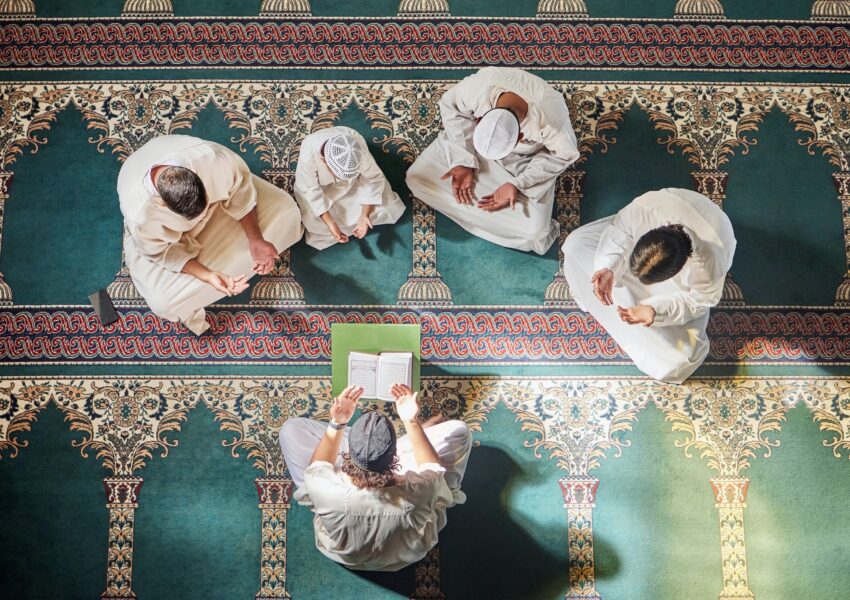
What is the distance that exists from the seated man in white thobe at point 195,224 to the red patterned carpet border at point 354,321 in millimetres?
172

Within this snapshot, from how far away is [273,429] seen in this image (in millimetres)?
3477

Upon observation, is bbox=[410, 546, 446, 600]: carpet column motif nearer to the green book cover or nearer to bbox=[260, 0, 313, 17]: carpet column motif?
the green book cover

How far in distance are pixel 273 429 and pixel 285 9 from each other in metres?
2.10

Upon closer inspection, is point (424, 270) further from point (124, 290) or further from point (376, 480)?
point (124, 290)

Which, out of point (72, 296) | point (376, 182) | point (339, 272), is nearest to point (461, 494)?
point (339, 272)

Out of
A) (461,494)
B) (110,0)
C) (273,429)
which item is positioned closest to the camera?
(461,494)

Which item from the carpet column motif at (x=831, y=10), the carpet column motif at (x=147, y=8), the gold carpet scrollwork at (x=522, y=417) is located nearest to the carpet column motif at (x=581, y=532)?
the gold carpet scrollwork at (x=522, y=417)

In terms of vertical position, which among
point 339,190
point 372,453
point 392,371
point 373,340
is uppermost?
point 339,190

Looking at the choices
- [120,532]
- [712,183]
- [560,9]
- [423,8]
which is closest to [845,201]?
[712,183]

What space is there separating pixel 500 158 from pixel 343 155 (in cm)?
69

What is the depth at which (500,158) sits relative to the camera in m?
3.20

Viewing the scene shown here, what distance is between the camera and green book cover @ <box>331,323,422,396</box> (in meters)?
3.42

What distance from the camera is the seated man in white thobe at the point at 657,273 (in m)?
2.85

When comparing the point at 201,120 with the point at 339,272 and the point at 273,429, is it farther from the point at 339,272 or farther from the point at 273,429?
Answer: the point at 273,429
